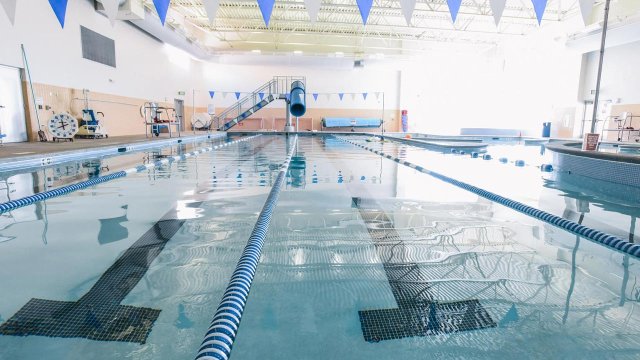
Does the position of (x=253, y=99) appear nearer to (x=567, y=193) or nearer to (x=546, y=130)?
(x=546, y=130)

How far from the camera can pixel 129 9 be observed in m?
9.09

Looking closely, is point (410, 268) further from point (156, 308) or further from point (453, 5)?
point (453, 5)

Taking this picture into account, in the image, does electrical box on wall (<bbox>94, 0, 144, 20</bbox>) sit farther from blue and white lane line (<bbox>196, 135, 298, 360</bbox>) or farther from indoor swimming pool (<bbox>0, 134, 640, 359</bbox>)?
blue and white lane line (<bbox>196, 135, 298, 360</bbox>)

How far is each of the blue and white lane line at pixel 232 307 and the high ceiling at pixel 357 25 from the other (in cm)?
1046

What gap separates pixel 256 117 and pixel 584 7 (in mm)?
14475

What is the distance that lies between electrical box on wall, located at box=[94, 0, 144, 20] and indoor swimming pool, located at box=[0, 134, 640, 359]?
7.78 m

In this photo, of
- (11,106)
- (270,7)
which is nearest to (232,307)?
(270,7)

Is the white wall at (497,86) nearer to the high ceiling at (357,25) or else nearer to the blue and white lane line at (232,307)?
the high ceiling at (357,25)

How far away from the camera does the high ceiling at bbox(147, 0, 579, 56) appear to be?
1169 cm

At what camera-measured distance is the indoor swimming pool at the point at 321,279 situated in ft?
3.91

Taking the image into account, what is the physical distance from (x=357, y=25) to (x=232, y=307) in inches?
577

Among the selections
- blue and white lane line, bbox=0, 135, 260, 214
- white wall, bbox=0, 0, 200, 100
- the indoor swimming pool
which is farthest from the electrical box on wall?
the indoor swimming pool

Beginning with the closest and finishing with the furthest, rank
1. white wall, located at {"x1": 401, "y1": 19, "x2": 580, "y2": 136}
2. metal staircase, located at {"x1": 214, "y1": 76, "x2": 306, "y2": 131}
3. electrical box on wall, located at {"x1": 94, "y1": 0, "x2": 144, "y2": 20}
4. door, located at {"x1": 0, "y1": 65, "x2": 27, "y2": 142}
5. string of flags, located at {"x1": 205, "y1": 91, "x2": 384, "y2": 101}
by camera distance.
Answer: door, located at {"x1": 0, "y1": 65, "x2": 27, "y2": 142} < electrical box on wall, located at {"x1": 94, "y1": 0, "x2": 144, "y2": 20} < white wall, located at {"x1": 401, "y1": 19, "x2": 580, "y2": 136} < metal staircase, located at {"x1": 214, "y1": 76, "x2": 306, "y2": 131} < string of flags, located at {"x1": 205, "y1": 91, "x2": 384, "y2": 101}

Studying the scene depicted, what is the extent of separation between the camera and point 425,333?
1.25 metres
